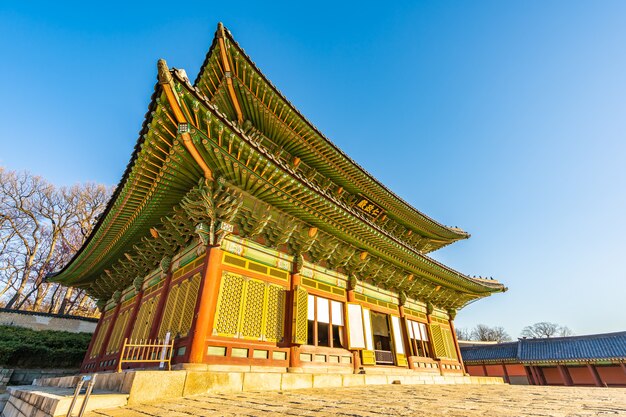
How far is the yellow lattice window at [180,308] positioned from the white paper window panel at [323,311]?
3765 millimetres

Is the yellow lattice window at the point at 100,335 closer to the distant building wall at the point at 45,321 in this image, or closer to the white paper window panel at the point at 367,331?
the distant building wall at the point at 45,321

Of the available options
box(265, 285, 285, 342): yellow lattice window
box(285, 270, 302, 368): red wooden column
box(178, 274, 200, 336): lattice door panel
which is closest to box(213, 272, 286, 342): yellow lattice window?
box(265, 285, 285, 342): yellow lattice window

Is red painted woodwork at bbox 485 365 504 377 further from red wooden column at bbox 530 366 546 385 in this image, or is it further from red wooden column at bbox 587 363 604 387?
red wooden column at bbox 587 363 604 387

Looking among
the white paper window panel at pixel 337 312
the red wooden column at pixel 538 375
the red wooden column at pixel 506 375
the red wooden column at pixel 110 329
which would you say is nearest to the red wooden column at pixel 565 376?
the red wooden column at pixel 538 375

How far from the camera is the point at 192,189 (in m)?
7.30

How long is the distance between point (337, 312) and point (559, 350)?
26.8 metres

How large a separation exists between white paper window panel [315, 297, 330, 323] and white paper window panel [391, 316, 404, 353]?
12.2ft

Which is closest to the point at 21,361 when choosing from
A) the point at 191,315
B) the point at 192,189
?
the point at 191,315

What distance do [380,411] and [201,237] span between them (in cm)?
541

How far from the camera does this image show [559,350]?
82.0 feet

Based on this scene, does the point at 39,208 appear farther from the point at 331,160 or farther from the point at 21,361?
the point at 331,160

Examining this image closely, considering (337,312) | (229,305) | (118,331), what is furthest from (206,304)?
(118,331)

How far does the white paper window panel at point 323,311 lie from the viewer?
9016mm

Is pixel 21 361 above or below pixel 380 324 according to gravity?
below
